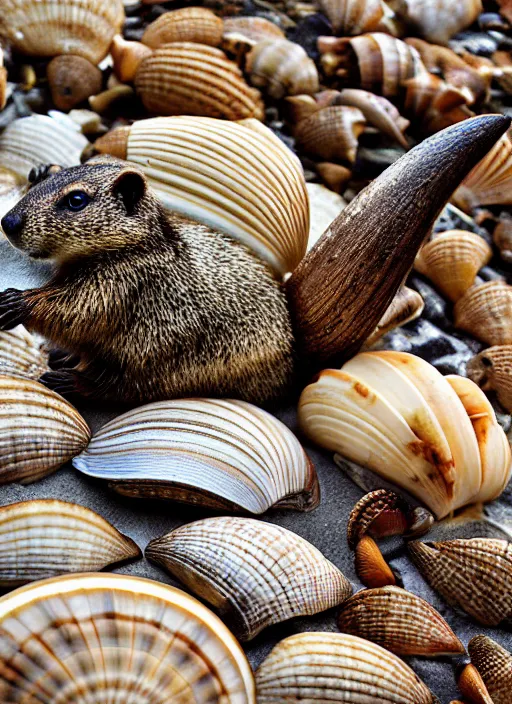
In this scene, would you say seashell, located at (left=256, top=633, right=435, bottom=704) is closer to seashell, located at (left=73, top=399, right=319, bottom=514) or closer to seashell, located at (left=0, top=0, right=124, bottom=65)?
seashell, located at (left=73, top=399, right=319, bottom=514)

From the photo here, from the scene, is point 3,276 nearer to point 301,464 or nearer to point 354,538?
point 301,464

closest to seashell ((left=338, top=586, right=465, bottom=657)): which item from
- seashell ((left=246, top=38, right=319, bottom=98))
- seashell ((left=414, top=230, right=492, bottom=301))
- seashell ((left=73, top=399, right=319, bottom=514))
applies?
seashell ((left=73, top=399, right=319, bottom=514))

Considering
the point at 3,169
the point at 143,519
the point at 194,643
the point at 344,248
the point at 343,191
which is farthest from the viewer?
the point at 343,191

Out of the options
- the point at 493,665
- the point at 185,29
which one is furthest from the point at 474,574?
the point at 185,29

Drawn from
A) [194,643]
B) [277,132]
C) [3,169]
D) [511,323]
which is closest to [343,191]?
[277,132]

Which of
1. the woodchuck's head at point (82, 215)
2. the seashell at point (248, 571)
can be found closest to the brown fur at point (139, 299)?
the woodchuck's head at point (82, 215)

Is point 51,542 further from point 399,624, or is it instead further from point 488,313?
point 488,313
